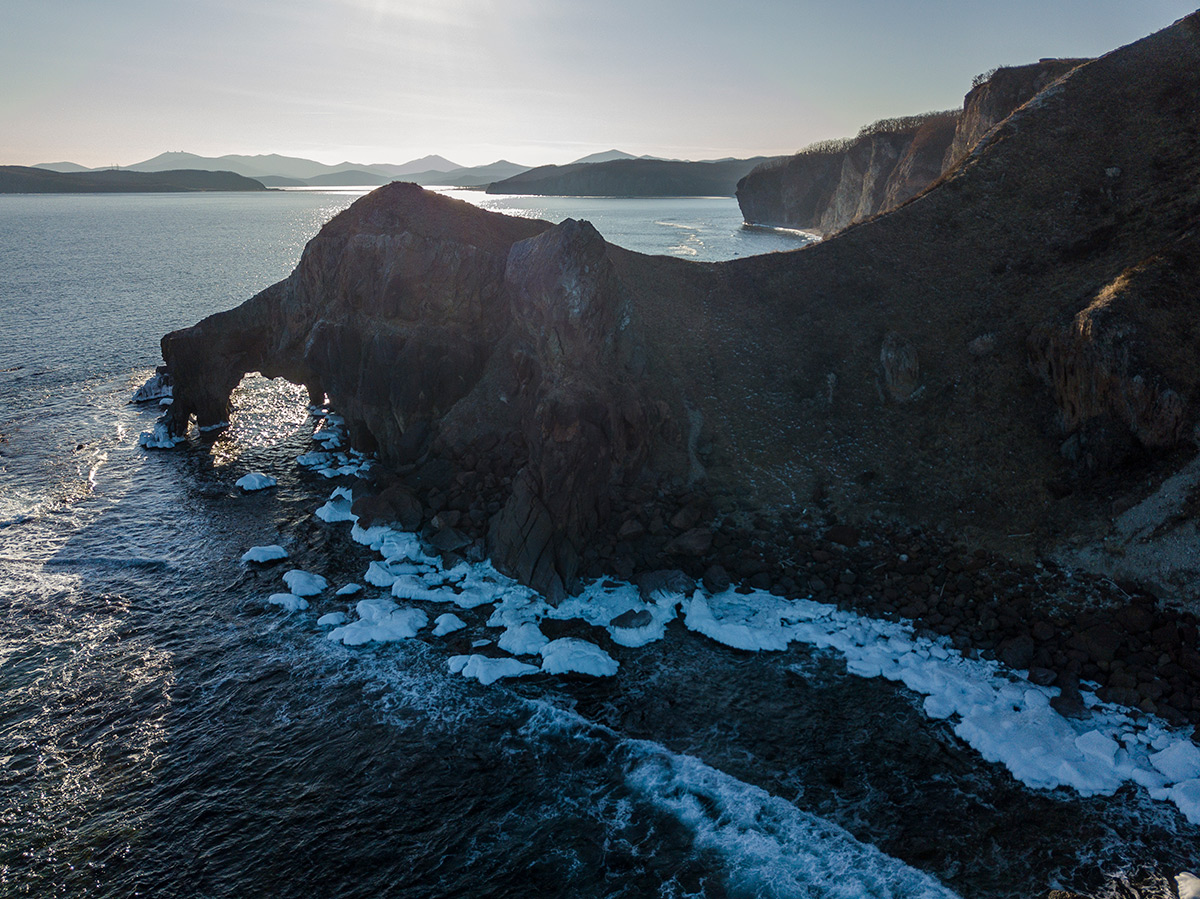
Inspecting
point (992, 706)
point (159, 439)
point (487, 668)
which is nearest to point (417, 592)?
point (487, 668)

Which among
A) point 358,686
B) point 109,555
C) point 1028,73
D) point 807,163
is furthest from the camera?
point 807,163

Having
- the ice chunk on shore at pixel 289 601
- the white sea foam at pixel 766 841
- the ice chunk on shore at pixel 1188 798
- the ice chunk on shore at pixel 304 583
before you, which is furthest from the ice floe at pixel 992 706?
the ice chunk on shore at pixel 289 601

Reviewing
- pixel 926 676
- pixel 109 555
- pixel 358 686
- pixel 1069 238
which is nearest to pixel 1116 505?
A: pixel 926 676

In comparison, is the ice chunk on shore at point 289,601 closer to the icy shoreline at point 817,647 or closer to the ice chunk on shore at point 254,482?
the icy shoreline at point 817,647

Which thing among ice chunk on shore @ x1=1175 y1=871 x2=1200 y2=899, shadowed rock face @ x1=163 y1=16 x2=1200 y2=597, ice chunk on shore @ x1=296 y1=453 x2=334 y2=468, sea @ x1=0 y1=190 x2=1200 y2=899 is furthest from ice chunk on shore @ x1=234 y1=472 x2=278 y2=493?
ice chunk on shore @ x1=1175 y1=871 x2=1200 y2=899

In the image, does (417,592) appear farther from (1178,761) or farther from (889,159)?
(889,159)

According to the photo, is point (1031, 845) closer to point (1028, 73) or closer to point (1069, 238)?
point (1069, 238)

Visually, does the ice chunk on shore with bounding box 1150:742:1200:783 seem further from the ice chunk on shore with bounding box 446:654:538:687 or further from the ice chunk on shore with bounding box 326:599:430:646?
the ice chunk on shore with bounding box 326:599:430:646
